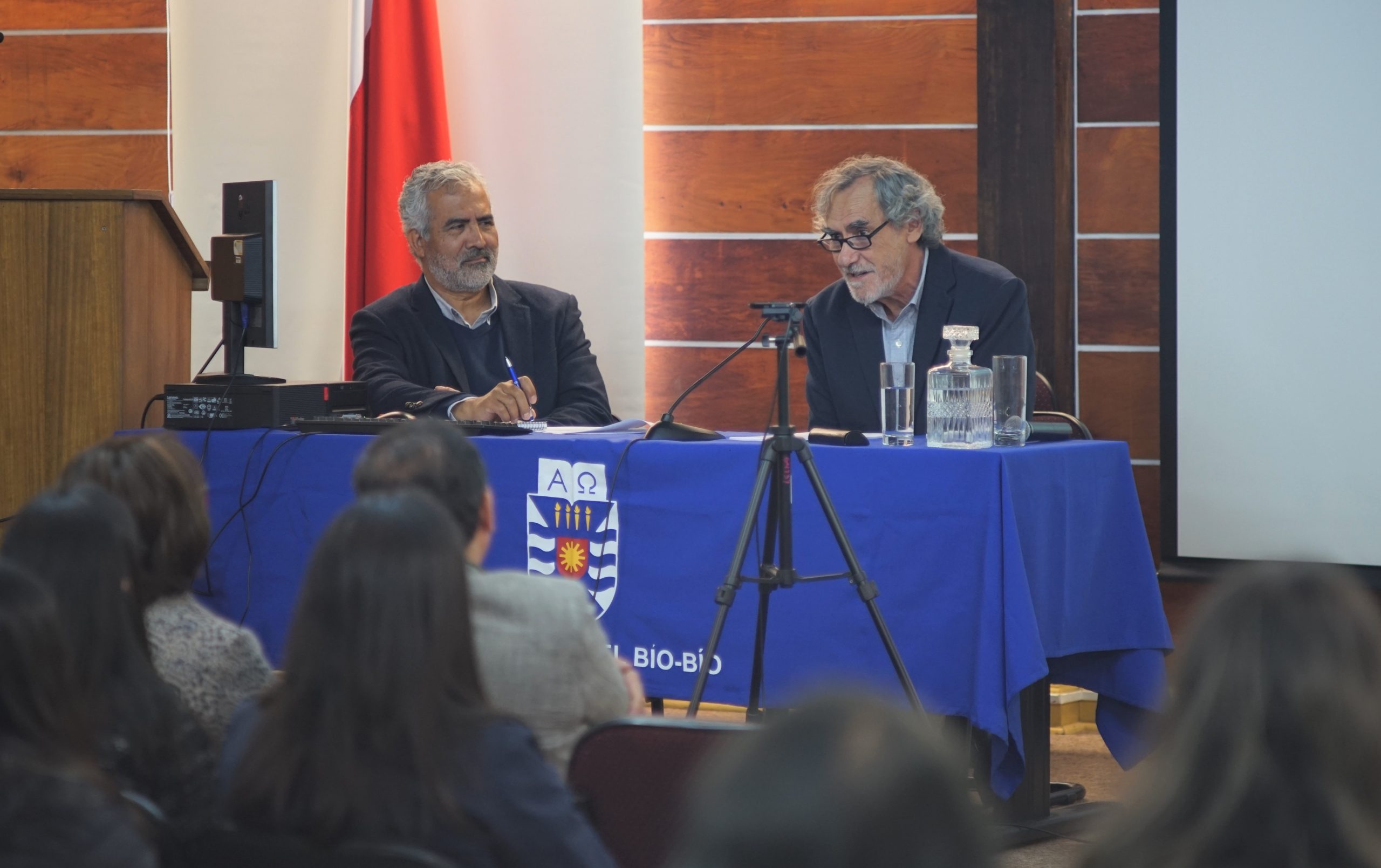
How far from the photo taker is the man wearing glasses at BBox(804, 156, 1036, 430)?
10.8 feet

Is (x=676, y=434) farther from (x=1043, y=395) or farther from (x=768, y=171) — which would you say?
(x=768, y=171)

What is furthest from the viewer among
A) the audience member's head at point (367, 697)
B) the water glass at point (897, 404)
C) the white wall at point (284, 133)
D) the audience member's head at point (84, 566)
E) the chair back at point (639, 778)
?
the white wall at point (284, 133)

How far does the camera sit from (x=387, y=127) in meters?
4.45

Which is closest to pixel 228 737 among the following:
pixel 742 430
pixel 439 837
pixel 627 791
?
pixel 439 837

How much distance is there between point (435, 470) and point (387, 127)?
3014 millimetres

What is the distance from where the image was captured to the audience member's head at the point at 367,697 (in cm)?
118

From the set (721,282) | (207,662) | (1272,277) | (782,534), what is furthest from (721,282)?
(207,662)

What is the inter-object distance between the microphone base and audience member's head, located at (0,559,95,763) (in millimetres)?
1811

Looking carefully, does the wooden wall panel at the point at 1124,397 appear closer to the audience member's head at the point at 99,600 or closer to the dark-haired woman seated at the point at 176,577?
the dark-haired woman seated at the point at 176,577

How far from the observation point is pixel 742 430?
4.51 meters

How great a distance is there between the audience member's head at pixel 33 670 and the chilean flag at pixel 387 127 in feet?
11.1

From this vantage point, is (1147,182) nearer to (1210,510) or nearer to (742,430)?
(1210,510)

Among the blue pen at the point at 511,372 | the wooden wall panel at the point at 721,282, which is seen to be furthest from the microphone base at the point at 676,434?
the wooden wall panel at the point at 721,282

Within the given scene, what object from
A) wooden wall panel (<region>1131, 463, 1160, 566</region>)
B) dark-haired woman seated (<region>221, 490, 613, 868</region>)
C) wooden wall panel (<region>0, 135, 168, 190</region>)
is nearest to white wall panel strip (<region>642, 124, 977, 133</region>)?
wooden wall panel (<region>1131, 463, 1160, 566</region>)
